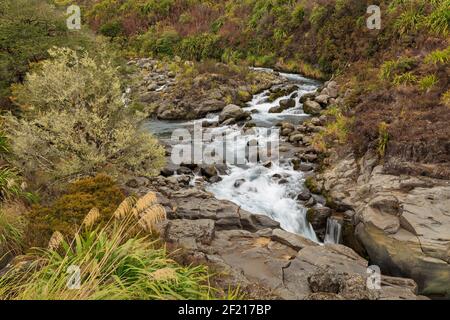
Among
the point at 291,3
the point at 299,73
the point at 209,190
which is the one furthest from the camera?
the point at 291,3

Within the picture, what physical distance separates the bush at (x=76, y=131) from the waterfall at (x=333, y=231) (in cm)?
494

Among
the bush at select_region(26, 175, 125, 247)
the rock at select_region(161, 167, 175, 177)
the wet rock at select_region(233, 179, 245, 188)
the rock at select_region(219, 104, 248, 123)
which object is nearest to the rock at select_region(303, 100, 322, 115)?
the rock at select_region(219, 104, 248, 123)

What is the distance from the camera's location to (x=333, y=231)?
33.2 ft

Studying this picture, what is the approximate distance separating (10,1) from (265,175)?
36.9ft

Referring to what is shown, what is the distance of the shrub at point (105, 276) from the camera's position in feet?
14.6

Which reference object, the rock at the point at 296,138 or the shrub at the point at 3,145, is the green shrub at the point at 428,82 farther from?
the shrub at the point at 3,145

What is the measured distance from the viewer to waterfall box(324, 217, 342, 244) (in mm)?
9953

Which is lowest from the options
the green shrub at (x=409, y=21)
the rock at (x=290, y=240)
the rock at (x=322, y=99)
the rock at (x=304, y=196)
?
the rock at (x=304, y=196)

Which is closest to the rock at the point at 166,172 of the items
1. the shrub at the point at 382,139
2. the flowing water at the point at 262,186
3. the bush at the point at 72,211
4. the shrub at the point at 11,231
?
the flowing water at the point at 262,186

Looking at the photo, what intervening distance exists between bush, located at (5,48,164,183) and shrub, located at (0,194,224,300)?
4.10 metres

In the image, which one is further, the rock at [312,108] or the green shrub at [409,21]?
the green shrub at [409,21]

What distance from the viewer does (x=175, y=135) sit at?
59.8ft
